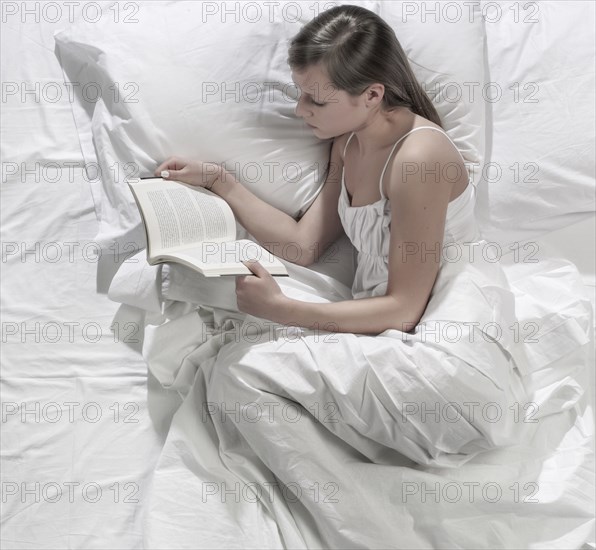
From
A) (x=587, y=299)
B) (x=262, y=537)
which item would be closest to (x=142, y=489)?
(x=262, y=537)

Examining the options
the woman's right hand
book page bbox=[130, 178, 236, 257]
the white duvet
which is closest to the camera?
the white duvet

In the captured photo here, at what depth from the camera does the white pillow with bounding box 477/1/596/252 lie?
57.3 inches

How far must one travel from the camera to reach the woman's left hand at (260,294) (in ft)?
4.02

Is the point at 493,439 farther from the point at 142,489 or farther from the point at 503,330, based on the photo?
the point at 142,489

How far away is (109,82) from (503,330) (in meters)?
0.82

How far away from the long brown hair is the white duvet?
0.37m

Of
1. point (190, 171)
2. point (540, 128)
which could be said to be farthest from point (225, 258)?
point (540, 128)

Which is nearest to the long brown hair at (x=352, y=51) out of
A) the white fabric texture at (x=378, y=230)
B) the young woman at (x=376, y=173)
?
the young woman at (x=376, y=173)

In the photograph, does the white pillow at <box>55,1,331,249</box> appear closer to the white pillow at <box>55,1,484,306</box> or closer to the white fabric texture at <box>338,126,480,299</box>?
the white pillow at <box>55,1,484,306</box>

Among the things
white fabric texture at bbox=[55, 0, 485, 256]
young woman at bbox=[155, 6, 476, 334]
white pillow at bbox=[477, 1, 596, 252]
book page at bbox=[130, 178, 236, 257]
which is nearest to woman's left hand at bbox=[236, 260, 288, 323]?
young woman at bbox=[155, 6, 476, 334]

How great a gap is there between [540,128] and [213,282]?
2.25ft

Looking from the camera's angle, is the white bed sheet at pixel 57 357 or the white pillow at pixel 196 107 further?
the white pillow at pixel 196 107

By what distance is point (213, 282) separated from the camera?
1261 mm

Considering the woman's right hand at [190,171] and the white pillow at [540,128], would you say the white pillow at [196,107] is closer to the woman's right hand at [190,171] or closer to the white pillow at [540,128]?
the woman's right hand at [190,171]
